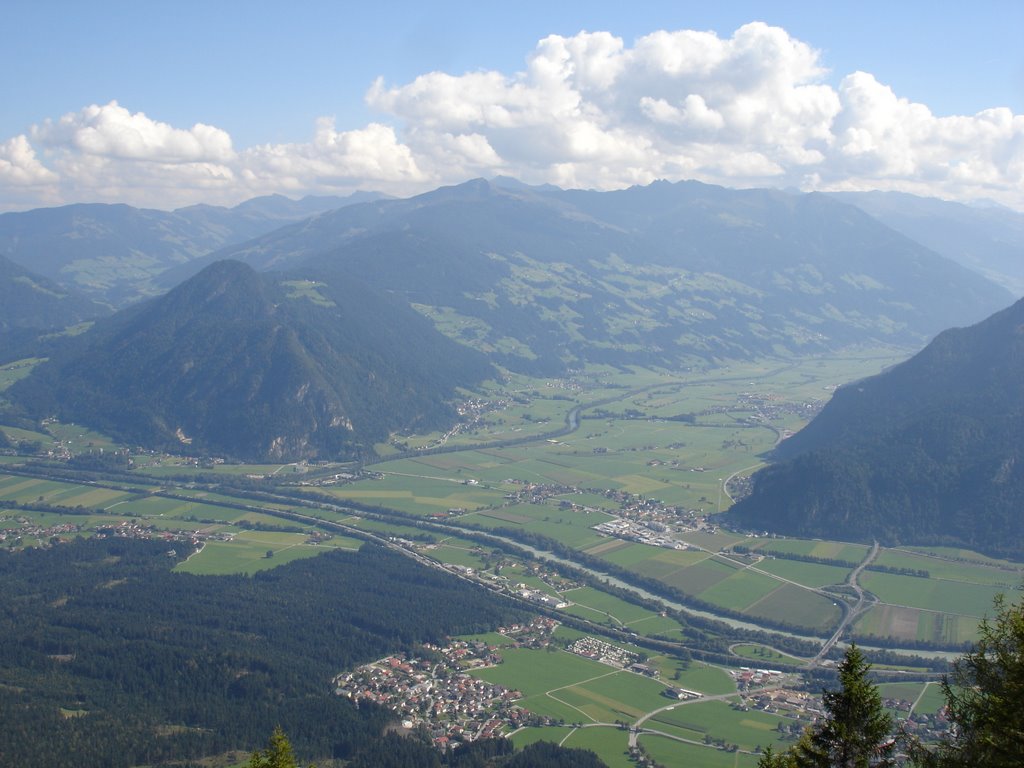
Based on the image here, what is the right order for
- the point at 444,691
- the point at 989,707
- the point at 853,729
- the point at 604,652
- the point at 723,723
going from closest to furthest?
the point at 989,707
the point at 853,729
the point at 723,723
the point at 444,691
the point at 604,652

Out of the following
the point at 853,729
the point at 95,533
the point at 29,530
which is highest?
the point at 853,729

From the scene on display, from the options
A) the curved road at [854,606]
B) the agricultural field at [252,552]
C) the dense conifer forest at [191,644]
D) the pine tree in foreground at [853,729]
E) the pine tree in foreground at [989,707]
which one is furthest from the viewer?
the agricultural field at [252,552]

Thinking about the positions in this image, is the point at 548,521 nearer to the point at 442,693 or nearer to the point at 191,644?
the point at 442,693

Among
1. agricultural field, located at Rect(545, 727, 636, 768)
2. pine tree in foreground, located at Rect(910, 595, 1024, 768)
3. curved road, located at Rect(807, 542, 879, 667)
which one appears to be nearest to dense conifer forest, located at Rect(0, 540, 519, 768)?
agricultural field, located at Rect(545, 727, 636, 768)

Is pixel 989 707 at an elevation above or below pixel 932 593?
above

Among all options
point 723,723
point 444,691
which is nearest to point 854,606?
point 723,723

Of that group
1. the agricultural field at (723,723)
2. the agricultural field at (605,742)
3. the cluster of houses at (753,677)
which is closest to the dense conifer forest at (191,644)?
the agricultural field at (605,742)

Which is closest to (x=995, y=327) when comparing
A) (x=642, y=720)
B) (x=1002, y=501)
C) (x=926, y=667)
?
Result: (x=1002, y=501)

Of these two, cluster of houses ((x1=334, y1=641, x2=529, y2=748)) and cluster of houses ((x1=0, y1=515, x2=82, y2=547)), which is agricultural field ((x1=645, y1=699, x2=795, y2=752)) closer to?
cluster of houses ((x1=334, y1=641, x2=529, y2=748))

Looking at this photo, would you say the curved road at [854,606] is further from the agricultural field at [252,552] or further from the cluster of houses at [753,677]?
the agricultural field at [252,552]
